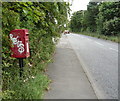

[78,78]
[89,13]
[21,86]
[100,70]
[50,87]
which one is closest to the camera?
[21,86]

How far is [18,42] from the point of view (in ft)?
10.4

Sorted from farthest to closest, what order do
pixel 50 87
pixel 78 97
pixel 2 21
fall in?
1. pixel 50 87
2. pixel 78 97
3. pixel 2 21

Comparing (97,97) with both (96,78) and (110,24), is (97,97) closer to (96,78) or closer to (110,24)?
(96,78)

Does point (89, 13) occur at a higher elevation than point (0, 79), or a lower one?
higher

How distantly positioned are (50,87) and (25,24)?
1677mm

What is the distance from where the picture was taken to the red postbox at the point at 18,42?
3109 mm

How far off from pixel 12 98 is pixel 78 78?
2649mm

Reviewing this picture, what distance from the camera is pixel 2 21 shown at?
2809mm

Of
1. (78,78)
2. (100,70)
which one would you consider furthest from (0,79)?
(100,70)

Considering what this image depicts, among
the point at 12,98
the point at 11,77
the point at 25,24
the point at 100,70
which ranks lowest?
the point at 100,70

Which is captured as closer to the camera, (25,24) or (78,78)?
(25,24)

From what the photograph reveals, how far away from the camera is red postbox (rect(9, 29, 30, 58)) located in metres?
3.11

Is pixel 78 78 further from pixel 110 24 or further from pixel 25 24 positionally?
pixel 110 24

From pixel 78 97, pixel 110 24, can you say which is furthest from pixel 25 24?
pixel 110 24
